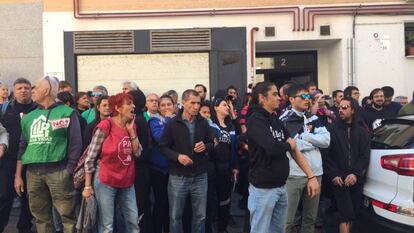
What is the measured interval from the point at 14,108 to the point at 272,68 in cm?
742

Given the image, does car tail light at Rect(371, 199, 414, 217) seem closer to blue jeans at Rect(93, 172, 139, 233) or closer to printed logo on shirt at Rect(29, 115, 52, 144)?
blue jeans at Rect(93, 172, 139, 233)

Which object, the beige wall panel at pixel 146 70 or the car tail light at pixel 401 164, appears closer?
the car tail light at pixel 401 164

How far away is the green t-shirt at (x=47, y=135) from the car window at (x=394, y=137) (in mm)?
3333

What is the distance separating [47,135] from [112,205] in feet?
3.20

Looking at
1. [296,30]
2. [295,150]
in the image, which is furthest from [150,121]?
[296,30]

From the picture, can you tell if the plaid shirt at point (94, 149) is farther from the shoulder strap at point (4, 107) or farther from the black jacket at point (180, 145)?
the shoulder strap at point (4, 107)

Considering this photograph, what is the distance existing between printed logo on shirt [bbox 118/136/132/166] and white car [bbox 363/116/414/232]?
8.35 ft

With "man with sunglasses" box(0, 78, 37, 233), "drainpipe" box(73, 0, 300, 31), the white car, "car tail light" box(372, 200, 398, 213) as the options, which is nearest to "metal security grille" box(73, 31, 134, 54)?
"drainpipe" box(73, 0, 300, 31)

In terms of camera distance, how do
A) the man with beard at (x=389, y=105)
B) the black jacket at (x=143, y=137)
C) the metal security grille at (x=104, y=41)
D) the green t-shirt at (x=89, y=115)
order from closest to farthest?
the black jacket at (x=143, y=137) < the green t-shirt at (x=89, y=115) < the man with beard at (x=389, y=105) < the metal security grille at (x=104, y=41)

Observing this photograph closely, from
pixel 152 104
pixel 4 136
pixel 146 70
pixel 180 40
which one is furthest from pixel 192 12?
pixel 4 136

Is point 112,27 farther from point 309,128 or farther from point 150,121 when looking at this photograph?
point 309,128

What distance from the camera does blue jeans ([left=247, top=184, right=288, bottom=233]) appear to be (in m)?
4.13

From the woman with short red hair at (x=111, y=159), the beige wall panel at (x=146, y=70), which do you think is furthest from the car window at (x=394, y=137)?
the beige wall panel at (x=146, y=70)

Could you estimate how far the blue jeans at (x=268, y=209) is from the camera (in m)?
4.13
